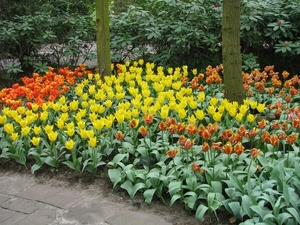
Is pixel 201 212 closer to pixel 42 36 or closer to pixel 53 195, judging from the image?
pixel 53 195

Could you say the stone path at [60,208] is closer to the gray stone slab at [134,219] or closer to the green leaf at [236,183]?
the gray stone slab at [134,219]

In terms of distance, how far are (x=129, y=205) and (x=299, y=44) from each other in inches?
163

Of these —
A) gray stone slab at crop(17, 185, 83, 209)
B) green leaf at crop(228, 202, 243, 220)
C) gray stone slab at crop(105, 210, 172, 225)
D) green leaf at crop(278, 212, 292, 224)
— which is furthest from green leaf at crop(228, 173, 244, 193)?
gray stone slab at crop(17, 185, 83, 209)

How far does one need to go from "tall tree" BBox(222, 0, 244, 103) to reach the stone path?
82.5 inches

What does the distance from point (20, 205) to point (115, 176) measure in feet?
2.71

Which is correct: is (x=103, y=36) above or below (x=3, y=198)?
above

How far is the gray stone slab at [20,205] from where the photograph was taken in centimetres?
331

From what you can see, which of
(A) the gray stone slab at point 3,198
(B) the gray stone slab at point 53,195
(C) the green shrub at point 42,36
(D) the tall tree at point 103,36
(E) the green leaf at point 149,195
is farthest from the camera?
(C) the green shrub at point 42,36

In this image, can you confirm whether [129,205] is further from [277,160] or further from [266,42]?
[266,42]

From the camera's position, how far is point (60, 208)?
3.28 meters

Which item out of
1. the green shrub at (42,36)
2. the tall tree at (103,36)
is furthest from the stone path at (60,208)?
the green shrub at (42,36)

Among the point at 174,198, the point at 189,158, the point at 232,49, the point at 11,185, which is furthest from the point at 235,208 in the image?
the point at 232,49

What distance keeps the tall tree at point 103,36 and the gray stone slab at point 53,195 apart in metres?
2.84

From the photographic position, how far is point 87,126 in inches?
180
